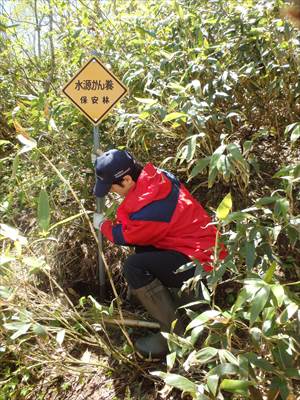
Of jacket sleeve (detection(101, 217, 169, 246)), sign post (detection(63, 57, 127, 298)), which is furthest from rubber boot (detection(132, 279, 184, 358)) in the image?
sign post (detection(63, 57, 127, 298))

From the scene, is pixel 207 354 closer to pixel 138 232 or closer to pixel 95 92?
pixel 138 232

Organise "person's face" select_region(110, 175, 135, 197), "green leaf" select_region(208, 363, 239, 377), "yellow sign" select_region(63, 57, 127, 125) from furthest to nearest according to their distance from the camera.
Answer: "yellow sign" select_region(63, 57, 127, 125), "person's face" select_region(110, 175, 135, 197), "green leaf" select_region(208, 363, 239, 377)

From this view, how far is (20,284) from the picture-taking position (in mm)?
1969

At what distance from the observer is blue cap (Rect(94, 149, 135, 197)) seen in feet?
7.23

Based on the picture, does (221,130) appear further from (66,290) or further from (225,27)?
(66,290)

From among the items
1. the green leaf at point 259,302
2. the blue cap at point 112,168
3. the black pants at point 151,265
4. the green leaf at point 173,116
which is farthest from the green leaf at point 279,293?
the blue cap at point 112,168

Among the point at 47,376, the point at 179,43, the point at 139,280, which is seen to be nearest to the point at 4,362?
the point at 47,376

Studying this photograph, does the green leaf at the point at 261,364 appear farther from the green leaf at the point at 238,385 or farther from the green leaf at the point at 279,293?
the green leaf at the point at 279,293

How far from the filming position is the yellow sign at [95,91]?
7.88ft

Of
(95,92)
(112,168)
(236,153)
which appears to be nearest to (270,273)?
(236,153)

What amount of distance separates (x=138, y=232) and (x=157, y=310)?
18.4 inches

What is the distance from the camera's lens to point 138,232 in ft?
7.07

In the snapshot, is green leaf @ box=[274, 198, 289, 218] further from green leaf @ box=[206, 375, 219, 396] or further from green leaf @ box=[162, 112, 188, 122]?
green leaf @ box=[162, 112, 188, 122]

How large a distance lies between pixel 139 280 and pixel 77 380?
0.73 meters
